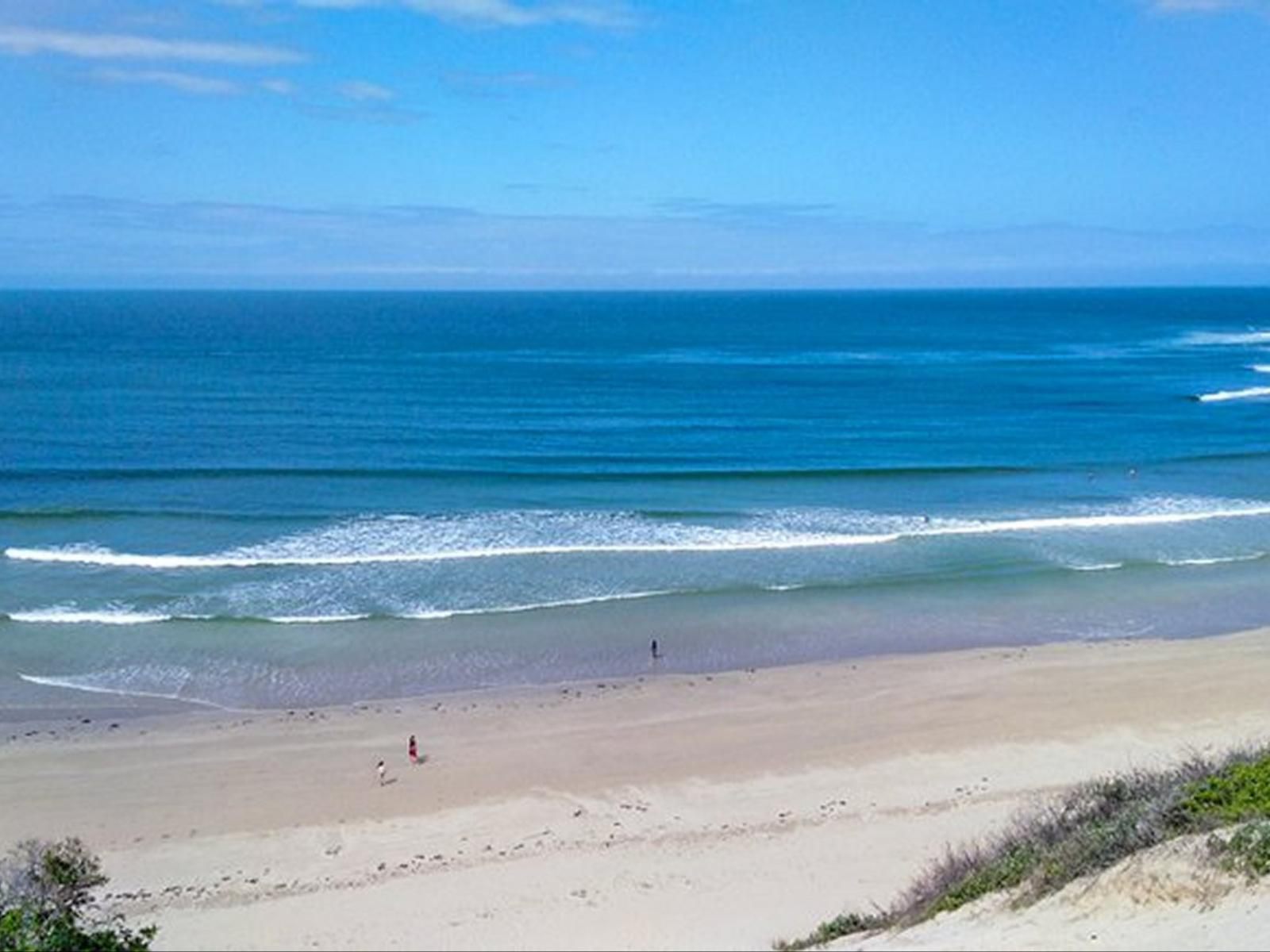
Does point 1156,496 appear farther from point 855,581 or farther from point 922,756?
point 922,756

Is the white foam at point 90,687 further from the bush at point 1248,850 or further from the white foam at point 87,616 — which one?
the bush at point 1248,850

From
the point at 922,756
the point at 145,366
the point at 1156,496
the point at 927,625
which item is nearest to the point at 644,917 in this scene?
the point at 922,756

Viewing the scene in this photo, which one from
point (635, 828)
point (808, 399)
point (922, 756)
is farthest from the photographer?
point (808, 399)

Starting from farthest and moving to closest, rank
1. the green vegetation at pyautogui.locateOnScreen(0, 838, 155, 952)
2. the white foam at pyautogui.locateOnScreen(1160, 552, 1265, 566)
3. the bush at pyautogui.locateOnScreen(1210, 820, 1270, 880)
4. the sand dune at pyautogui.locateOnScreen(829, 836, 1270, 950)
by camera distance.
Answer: the white foam at pyautogui.locateOnScreen(1160, 552, 1265, 566)
the green vegetation at pyautogui.locateOnScreen(0, 838, 155, 952)
the bush at pyautogui.locateOnScreen(1210, 820, 1270, 880)
the sand dune at pyautogui.locateOnScreen(829, 836, 1270, 950)

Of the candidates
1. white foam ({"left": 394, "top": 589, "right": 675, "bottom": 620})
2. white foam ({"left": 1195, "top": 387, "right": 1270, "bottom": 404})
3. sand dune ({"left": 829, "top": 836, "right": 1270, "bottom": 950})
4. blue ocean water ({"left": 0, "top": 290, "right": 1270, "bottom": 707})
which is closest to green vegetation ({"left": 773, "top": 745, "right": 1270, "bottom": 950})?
sand dune ({"left": 829, "top": 836, "right": 1270, "bottom": 950})

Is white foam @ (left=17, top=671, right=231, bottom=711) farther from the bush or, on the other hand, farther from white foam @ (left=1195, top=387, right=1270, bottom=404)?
white foam @ (left=1195, top=387, right=1270, bottom=404)

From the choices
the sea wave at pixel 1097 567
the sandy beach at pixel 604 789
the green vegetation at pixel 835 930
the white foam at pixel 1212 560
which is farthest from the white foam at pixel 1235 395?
the green vegetation at pixel 835 930
